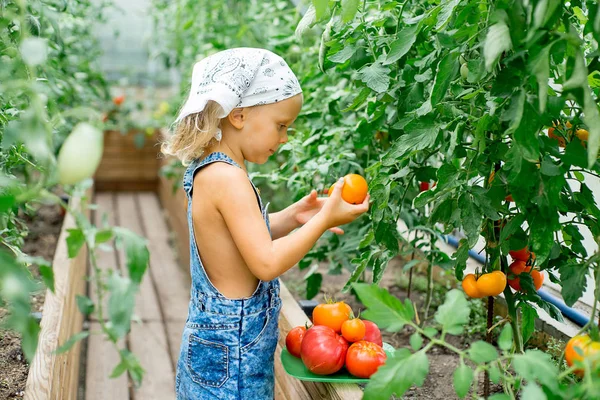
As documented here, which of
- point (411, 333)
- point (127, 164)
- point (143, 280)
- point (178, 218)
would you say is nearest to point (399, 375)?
point (411, 333)

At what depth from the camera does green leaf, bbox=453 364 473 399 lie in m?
1.00

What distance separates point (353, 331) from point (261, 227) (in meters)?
0.30

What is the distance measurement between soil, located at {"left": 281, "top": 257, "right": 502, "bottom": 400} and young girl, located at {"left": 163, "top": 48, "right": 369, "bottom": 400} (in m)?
0.25

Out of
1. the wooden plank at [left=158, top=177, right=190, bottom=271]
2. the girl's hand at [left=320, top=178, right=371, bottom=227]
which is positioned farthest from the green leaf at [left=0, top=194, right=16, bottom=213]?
the wooden plank at [left=158, top=177, right=190, bottom=271]

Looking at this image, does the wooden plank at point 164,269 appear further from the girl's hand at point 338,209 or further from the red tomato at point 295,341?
the girl's hand at point 338,209

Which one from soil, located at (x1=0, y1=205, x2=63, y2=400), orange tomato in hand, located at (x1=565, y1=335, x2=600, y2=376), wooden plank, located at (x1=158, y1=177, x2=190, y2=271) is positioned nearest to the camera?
orange tomato in hand, located at (x1=565, y1=335, x2=600, y2=376)

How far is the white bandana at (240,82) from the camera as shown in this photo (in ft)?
4.92

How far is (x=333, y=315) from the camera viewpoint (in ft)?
5.11

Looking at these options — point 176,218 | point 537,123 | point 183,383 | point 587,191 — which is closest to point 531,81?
point 537,123

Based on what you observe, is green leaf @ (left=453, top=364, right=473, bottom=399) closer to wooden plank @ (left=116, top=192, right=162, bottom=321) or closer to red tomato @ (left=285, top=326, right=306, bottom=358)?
red tomato @ (left=285, top=326, right=306, bottom=358)

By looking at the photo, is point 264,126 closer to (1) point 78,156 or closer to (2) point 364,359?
(2) point 364,359

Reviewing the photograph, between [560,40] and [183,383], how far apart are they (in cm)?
112

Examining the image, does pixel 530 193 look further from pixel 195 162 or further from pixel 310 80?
pixel 310 80

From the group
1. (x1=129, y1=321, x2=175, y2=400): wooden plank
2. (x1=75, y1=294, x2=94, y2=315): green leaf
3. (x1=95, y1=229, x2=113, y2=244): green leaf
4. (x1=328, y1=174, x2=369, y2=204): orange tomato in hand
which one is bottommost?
(x1=129, y1=321, x2=175, y2=400): wooden plank
